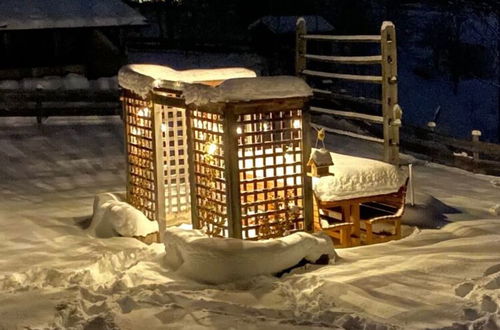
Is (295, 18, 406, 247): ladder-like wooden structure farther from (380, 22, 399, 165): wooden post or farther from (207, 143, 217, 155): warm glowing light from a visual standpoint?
(207, 143, 217, 155): warm glowing light

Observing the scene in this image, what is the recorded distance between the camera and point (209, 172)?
38.6ft

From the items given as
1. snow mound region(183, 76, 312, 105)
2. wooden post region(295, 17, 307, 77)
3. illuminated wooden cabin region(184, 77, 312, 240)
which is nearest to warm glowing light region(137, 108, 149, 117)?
illuminated wooden cabin region(184, 77, 312, 240)

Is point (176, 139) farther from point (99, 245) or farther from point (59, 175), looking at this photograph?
point (59, 175)

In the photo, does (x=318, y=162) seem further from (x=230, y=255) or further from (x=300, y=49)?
(x=300, y=49)

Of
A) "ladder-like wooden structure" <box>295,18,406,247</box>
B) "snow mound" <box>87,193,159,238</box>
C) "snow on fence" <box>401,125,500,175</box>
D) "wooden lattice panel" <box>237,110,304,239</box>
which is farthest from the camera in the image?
"snow on fence" <box>401,125,500,175</box>

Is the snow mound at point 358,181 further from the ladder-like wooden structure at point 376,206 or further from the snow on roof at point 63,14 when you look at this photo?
the snow on roof at point 63,14

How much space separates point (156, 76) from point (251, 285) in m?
4.20

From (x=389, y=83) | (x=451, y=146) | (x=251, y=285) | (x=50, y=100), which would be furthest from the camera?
(x=50, y=100)

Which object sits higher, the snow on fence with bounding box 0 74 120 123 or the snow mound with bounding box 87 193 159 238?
the snow on fence with bounding box 0 74 120 123

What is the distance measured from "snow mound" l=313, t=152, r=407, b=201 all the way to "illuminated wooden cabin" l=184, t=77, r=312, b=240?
46 centimetres

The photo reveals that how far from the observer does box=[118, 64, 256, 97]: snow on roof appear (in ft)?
41.8

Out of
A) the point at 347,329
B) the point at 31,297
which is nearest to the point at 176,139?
the point at 31,297

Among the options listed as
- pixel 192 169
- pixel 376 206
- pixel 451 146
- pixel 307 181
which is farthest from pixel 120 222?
pixel 451 146

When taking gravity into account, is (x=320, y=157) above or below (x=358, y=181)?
above
